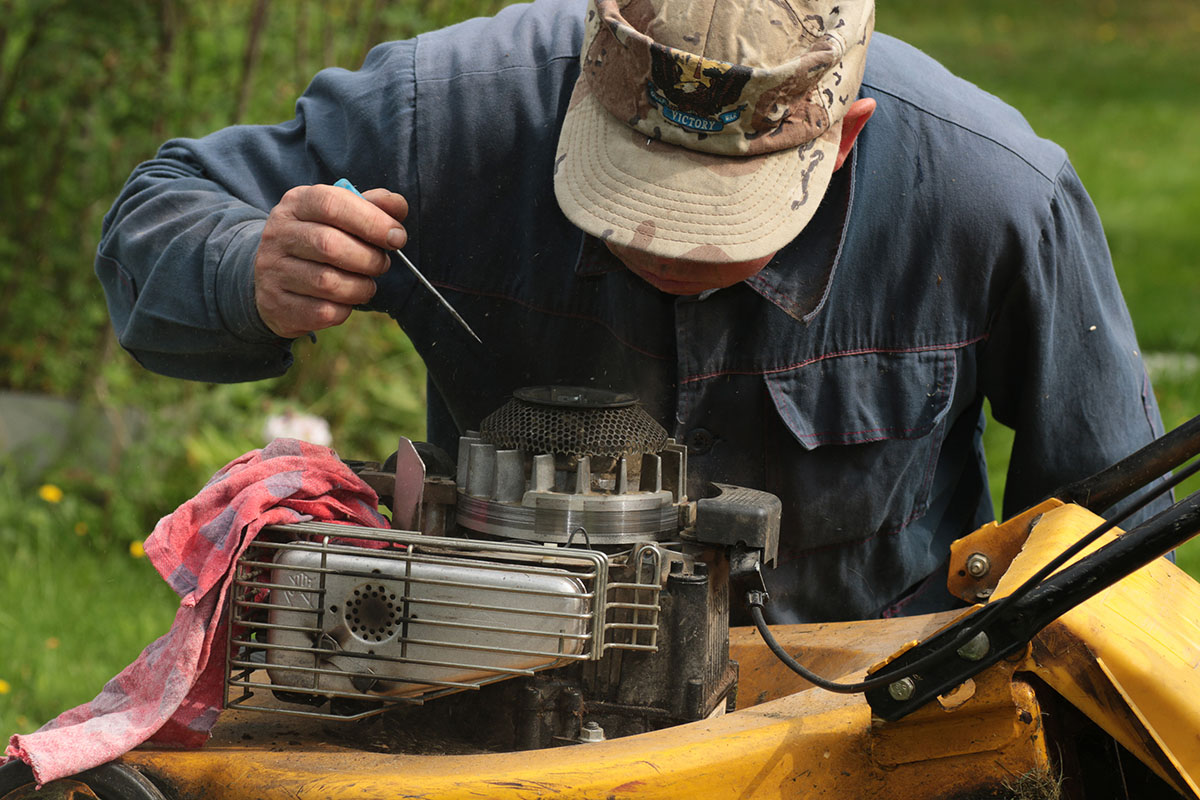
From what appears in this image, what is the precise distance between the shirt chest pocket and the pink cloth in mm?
859

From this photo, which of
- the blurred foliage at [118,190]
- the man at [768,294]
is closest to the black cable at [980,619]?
the man at [768,294]

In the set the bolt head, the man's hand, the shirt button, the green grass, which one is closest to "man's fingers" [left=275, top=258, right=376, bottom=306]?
the man's hand

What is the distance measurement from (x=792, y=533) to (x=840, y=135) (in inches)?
29.1

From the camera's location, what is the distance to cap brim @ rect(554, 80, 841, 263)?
6.20 feet

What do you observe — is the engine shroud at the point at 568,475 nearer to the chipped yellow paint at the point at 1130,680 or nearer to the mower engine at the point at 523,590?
the mower engine at the point at 523,590

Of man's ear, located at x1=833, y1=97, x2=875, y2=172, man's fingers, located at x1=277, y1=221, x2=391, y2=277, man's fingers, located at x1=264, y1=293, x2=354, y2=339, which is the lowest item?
man's fingers, located at x1=264, y1=293, x2=354, y2=339

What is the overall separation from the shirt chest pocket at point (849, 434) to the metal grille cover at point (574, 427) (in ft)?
1.75

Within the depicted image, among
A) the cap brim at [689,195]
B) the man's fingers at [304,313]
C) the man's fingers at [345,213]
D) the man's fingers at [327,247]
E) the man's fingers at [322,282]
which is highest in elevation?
the cap brim at [689,195]

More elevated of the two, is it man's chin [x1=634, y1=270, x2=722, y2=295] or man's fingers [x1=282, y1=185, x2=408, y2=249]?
man's fingers [x1=282, y1=185, x2=408, y2=249]

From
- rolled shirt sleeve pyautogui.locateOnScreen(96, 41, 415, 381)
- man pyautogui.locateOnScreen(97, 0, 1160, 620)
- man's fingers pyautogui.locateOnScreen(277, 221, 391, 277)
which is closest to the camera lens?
man's fingers pyautogui.locateOnScreen(277, 221, 391, 277)

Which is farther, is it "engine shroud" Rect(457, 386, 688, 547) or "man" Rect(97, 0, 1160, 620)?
"man" Rect(97, 0, 1160, 620)

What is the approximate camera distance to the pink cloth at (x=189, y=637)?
169cm

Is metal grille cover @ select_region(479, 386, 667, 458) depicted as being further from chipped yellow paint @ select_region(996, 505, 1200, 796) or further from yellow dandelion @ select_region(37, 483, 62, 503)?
yellow dandelion @ select_region(37, 483, 62, 503)

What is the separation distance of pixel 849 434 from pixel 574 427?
2.39 ft
